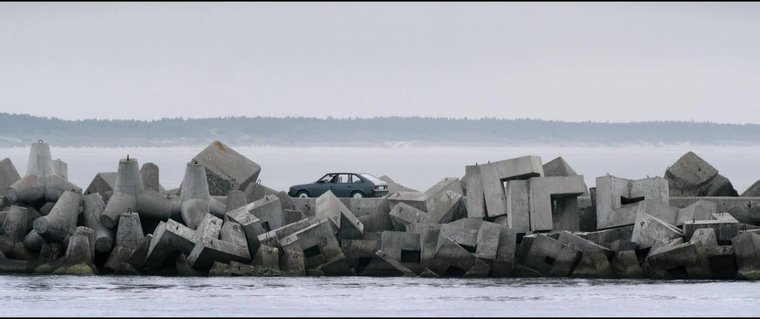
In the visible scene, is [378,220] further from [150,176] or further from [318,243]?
[150,176]

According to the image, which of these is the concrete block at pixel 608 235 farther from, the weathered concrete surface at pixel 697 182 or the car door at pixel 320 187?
the car door at pixel 320 187

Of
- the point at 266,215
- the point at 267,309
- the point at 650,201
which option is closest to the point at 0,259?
the point at 266,215

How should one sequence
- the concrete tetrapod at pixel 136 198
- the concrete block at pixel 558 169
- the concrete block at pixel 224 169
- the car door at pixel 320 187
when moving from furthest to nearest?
the car door at pixel 320 187 < the concrete block at pixel 224 169 < the concrete block at pixel 558 169 < the concrete tetrapod at pixel 136 198

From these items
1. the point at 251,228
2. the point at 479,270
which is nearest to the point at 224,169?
the point at 251,228

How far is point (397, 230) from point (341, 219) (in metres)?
1.45

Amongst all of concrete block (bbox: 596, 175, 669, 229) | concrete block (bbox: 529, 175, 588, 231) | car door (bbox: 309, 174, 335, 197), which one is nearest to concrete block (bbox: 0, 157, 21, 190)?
car door (bbox: 309, 174, 335, 197)

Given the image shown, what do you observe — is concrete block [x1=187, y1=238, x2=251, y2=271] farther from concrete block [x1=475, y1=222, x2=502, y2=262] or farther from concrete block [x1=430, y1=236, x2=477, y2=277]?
concrete block [x1=475, y1=222, x2=502, y2=262]

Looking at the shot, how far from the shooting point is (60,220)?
125 ft

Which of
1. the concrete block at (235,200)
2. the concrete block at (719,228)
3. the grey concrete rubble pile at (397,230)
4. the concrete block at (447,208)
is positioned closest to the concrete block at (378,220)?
the grey concrete rubble pile at (397,230)

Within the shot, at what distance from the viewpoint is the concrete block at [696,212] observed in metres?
38.3

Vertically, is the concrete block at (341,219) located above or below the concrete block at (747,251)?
above

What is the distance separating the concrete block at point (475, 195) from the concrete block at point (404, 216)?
1013 millimetres

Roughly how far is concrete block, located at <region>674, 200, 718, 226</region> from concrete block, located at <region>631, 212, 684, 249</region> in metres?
1.07

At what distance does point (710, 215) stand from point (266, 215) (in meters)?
9.84
